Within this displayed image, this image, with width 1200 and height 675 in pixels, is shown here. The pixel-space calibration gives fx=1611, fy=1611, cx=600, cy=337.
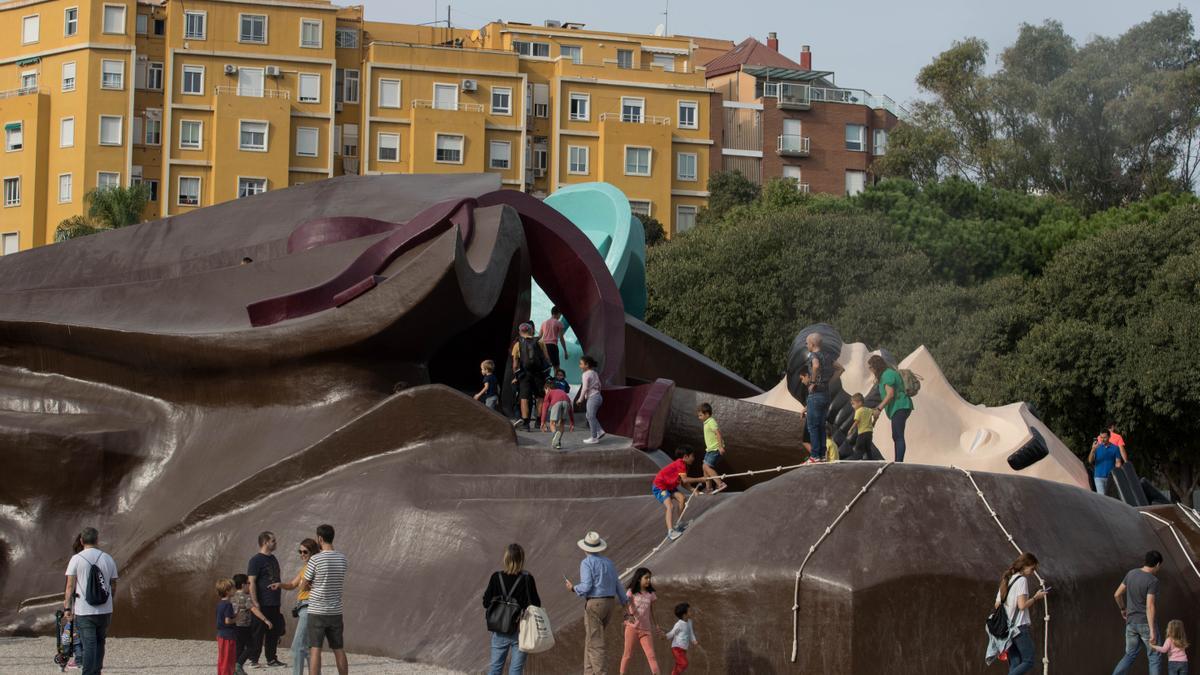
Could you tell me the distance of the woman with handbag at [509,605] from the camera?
11969 mm

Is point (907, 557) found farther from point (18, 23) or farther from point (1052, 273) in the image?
point (18, 23)

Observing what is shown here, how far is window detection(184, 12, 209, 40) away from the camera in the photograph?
63.2 meters

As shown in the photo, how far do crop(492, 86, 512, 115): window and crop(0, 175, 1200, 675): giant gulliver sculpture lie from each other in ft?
144

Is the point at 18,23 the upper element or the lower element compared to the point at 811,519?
upper

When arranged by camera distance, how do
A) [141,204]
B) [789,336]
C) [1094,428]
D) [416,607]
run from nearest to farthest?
[416,607] → [1094,428] → [789,336] → [141,204]

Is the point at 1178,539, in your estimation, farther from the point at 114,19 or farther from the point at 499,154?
the point at 114,19

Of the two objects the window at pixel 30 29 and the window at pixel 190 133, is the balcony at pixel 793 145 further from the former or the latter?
the window at pixel 30 29

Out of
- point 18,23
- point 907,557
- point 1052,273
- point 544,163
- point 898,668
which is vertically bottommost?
point 898,668

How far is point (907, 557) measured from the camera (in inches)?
515

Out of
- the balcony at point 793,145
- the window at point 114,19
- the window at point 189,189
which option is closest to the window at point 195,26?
the window at point 114,19

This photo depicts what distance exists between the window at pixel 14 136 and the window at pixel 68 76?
7.51ft

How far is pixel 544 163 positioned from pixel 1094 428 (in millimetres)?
35285

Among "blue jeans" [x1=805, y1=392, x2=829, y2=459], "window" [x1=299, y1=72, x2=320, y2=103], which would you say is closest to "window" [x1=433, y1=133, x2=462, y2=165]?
"window" [x1=299, y1=72, x2=320, y2=103]

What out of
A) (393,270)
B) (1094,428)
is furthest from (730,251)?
(393,270)
